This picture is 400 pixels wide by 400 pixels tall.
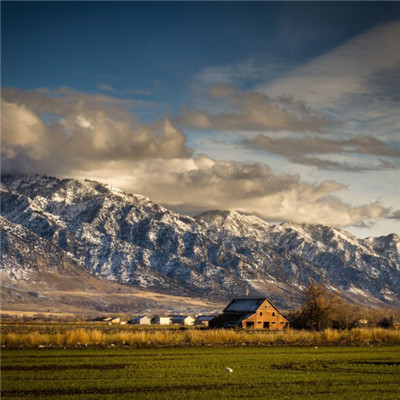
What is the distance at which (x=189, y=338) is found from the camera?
67.0 m

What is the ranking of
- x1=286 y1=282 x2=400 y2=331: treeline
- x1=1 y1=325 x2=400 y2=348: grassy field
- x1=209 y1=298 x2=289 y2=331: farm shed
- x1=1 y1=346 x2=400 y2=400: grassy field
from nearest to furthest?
x1=1 y1=346 x2=400 y2=400: grassy field
x1=1 y1=325 x2=400 y2=348: grassy field
x1=286 y1=282 x2=400 y2=331: treeline
x1=209 y1=298 x2=289 y2=331: farm shed

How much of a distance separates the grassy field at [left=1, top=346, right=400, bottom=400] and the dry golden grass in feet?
28.0

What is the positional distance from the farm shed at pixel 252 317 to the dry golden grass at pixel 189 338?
2836 inches

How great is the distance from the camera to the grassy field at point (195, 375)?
93.9 ft

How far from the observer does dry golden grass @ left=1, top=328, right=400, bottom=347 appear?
6006 centimetres

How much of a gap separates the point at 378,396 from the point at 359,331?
49147 mm

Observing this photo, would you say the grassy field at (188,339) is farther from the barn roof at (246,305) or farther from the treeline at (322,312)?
the barn roof at (246,305)

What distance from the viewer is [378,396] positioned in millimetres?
28125

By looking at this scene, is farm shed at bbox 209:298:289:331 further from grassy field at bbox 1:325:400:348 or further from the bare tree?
grassy field at bbox 1:325:400:348

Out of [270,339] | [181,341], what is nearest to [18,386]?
[181,341]

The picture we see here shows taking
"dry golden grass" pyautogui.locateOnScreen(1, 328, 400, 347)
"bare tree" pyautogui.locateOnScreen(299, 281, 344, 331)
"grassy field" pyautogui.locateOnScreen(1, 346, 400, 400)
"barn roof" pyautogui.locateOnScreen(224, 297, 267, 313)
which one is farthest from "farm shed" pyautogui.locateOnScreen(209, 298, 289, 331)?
"grassy field" pyautogui.locateOnScreen(1, 346, 400, 400)

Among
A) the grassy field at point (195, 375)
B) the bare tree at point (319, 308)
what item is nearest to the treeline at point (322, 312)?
the bare tree at point (319, 308)

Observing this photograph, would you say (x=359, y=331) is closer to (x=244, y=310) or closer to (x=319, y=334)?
(x=319, y=334)

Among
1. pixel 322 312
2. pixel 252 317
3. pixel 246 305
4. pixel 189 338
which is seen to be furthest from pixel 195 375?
pixel 246 305
